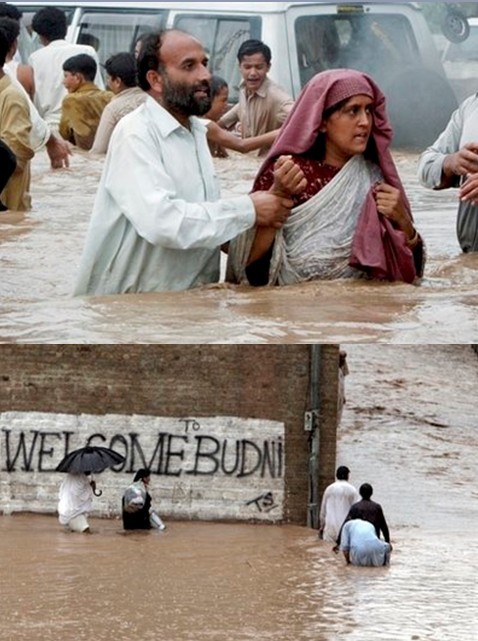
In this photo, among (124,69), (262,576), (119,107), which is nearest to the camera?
(262,576)

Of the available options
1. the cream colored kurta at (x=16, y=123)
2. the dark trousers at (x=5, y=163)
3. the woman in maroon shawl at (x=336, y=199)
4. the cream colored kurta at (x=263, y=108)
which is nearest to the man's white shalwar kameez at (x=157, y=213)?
the woman in maroon shawl at (x=336, y=199)

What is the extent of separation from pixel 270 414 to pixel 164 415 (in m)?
0.88

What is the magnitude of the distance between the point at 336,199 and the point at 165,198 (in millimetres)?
873

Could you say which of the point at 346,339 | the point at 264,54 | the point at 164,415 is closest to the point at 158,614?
the point at 346,339

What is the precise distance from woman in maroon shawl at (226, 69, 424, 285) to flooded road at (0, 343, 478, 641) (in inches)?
68.6

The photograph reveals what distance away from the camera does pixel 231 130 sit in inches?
668

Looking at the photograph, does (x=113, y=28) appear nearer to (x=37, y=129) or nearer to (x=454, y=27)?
(x=454, y=27)

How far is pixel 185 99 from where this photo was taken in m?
7.36

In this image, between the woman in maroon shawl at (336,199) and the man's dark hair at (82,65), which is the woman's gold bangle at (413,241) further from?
the man's dark hair at (82,65)

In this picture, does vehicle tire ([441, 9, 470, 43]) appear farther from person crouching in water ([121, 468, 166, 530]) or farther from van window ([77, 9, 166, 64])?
person crouching in water ([121, 468, 166, 530])

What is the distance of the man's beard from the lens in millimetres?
7363

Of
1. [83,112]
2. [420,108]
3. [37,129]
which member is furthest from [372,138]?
[420,108]

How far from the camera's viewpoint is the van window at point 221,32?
16.8 m

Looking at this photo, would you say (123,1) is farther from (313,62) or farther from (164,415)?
(164,415)
